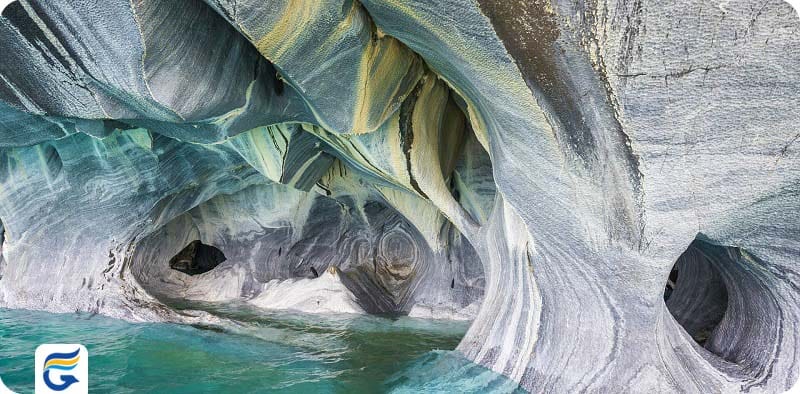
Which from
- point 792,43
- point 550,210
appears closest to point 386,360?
point 550,210

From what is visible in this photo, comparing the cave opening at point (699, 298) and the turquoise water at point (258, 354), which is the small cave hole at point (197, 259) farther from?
the cave opening at point (699, 298)

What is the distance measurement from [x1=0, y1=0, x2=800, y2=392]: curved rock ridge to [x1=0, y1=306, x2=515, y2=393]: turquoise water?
447 mm

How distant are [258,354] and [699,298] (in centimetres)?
418

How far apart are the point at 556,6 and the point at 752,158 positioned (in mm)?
1341

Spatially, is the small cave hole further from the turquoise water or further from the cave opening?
the cave opening

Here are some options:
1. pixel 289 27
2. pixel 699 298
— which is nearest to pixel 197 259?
pixel 289 27

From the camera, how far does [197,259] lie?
10078mm

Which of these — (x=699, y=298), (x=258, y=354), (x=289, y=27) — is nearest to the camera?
(x=289, y=27)

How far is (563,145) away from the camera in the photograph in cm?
321

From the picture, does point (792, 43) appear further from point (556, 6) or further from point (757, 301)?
point (757, 301)

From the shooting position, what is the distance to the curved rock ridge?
2.75m

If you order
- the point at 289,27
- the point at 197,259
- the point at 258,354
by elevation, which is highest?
→ the point at 289,27

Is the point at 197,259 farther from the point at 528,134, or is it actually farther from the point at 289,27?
the point at 528,134

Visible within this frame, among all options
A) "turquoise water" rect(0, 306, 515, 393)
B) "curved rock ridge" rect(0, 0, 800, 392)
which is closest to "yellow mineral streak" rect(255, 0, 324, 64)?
"curved rock ridge" rect(0, 0, 800, 392)
